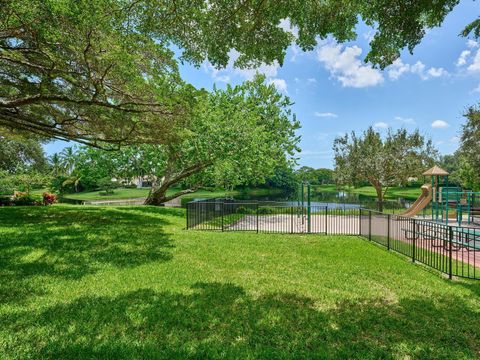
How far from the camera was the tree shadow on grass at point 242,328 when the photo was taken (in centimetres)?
315

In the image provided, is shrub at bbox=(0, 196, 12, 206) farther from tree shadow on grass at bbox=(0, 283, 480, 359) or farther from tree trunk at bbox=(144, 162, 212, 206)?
tree shadow on grass at bbox=(0, 283, 480, 359)

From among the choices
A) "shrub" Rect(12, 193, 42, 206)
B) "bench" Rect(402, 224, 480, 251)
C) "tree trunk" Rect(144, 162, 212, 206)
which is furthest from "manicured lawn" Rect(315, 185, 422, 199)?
"shrub" Rect(12, 193, 42, 206)

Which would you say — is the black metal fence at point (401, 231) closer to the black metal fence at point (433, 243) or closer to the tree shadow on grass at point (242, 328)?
the black metal fence at point (433, 243)

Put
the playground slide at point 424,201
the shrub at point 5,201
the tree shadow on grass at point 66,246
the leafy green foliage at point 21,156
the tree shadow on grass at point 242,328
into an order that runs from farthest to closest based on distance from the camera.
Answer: the leafy green foliage at point 21,156, the shrub at point 5,201, the playground slide at point 424,201, the tree shadow on grass at point 66,246, the tree shadow on grass at point 242,328

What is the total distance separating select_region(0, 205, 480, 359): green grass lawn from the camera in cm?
325

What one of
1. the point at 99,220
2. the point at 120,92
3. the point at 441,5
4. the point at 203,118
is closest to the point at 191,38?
the point at 120,92

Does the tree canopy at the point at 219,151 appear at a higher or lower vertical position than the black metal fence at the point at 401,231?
higher

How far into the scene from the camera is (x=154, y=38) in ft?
24.8

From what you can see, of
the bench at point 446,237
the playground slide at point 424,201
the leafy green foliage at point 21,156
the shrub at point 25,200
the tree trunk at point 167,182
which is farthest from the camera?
the leafy green foliage at point 21,156

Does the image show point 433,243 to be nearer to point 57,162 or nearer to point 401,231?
point 401,231

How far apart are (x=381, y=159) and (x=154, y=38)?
2071cm

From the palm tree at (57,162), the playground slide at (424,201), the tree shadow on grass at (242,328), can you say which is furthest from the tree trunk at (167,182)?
the palm tree at (57,162)

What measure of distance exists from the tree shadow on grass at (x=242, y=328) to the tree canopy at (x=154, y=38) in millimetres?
4525

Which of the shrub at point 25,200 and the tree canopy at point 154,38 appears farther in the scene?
the shrub at point 25,200
